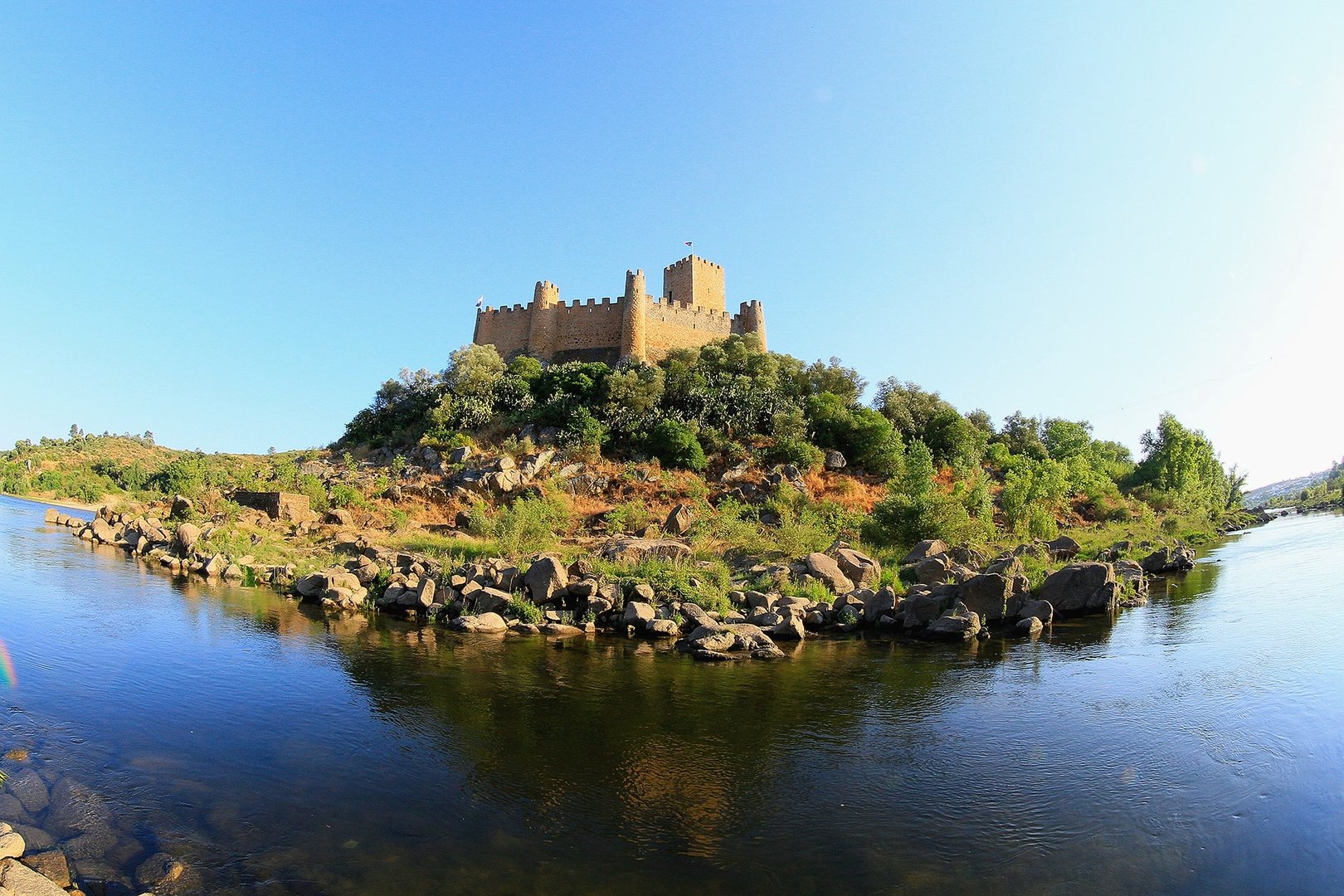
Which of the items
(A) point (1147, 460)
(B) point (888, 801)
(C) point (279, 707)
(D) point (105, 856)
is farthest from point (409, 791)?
(A) point (1147, 460)

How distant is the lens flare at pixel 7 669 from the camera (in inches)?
372

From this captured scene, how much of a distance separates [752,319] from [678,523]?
21040 millimetres

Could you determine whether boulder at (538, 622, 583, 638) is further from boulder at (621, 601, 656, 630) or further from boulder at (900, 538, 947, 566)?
boulder at (900, 538, 947, 566)

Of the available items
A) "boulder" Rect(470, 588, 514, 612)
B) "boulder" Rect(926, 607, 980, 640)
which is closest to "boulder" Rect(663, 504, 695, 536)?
"boulder" Rect(470, 588, 514, 612)

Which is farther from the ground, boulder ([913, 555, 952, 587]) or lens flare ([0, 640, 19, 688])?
boulder ([913, 555, 952, 587])

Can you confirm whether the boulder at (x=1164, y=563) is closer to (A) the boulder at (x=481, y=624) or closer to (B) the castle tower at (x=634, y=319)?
(A) the boulder at (x=481, y=624)

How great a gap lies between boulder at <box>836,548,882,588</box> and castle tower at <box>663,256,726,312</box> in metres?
24.5

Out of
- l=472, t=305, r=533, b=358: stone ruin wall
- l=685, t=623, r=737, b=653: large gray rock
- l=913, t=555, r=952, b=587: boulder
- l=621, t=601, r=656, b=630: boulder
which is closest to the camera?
l=685, t=623, r=737, b=653: large gray rock

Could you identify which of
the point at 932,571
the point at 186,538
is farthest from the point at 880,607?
the point at 186,538

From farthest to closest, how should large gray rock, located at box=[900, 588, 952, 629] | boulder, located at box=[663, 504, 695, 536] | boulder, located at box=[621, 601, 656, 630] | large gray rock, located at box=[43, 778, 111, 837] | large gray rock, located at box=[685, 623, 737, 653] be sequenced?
boulder, located at box=[663, 504, 695, 536] < large gray rock, located at box=[900, 588, 952, 629] < boulder, located at box=[621, 601, 656, 630] < large gray rock, located at box=[685, 623, 737, 653] < large gray rock, located at box=[43, 778, 111, 837]

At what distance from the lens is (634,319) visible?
122ft

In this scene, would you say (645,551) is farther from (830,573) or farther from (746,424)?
(746,424)

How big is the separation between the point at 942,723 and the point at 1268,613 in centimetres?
1119

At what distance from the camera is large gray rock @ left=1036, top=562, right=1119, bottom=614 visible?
53.1 ft
